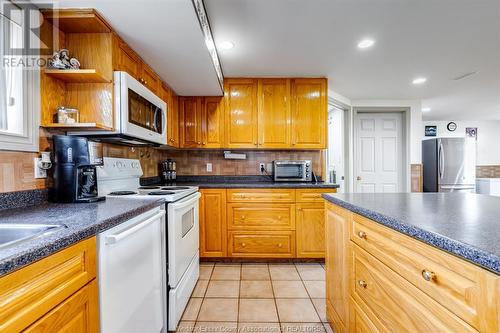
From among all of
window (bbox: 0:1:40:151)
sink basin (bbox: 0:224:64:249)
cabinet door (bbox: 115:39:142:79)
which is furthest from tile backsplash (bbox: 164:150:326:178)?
sink basin (bbox: 0:224:64:249)

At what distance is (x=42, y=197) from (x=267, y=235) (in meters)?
2.10

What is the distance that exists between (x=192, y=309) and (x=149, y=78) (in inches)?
77.9

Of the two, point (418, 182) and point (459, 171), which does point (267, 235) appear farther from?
point (459, 171)

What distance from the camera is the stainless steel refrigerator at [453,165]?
14.8ft

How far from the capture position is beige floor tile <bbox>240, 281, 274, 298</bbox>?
2.16 meters

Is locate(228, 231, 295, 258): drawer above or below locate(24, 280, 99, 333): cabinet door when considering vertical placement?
below

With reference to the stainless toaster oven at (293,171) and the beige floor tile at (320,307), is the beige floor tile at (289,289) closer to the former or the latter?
the beige floor tile at (320,307)

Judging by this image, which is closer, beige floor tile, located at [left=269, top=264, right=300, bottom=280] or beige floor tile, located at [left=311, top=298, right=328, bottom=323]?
beige floor tile, located at [left=311, top=298, right=328, bottom=323]

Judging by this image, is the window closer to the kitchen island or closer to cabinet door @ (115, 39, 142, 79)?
cabinet door @ (115, 39, 142, 79)

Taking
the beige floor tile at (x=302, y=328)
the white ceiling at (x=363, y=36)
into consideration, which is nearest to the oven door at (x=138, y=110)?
the white ceiling at (x=363, y=36)

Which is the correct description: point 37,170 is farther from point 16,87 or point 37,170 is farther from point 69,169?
point 16,87

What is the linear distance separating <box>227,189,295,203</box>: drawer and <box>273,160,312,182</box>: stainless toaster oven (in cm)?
40

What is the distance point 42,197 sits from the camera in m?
1.40

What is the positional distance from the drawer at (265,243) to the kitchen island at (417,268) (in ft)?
4.47
